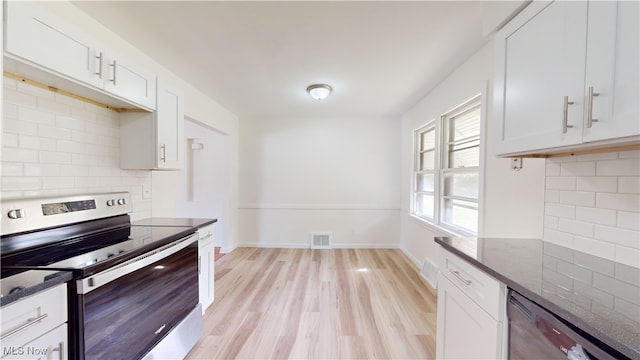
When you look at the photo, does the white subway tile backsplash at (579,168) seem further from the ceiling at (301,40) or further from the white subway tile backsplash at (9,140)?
the white subway tile backsplash at (9,140)

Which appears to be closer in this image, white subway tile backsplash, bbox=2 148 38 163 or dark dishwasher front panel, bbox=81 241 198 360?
dark dishwasher front panel, bbox=81 241 198 360

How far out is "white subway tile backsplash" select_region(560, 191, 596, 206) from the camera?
1.25m

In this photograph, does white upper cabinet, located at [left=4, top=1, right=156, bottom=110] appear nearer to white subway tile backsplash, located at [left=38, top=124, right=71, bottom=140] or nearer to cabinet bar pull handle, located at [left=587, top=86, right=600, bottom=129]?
white subway tile backsplash, located at [left=38, top=124, right=71, bottom=140]

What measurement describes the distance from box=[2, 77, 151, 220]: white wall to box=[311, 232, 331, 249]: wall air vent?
2.98 m

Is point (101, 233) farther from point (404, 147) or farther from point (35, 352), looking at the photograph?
point (404, 147)

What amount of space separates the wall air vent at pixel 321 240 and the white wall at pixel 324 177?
0.31ft

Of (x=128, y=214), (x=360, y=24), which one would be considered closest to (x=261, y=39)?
(x=360, y=24)

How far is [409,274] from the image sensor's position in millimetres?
3242

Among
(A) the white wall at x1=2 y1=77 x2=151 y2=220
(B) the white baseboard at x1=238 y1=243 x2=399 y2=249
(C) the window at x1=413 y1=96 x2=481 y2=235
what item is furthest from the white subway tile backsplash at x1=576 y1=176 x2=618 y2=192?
(B) the white baseboard at x1=238 y1=243 x2=399 y2=249

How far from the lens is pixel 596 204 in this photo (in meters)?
1.22

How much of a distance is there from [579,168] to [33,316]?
253 cm

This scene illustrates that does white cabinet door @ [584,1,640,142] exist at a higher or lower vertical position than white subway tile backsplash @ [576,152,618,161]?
higher

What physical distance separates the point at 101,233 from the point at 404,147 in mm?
4073

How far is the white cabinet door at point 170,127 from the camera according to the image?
1.98 metres
